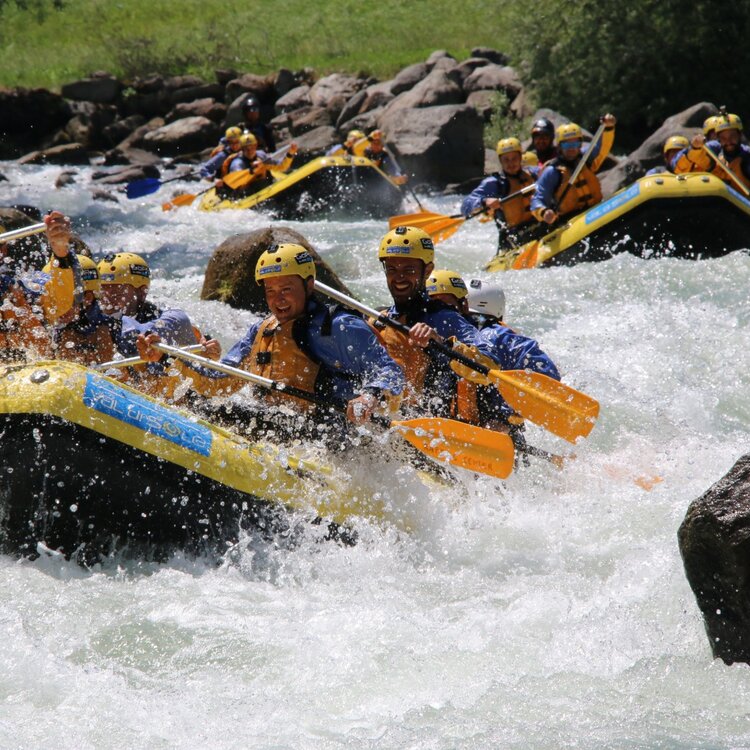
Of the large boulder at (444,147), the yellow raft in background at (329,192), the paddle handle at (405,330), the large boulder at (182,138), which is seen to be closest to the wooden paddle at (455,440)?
the paddle handle at (405,330)

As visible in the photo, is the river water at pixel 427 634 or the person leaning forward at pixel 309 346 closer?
the river water at pixel 427 634

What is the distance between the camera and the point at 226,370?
17.9 ft

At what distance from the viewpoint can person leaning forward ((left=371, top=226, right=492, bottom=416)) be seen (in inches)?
237

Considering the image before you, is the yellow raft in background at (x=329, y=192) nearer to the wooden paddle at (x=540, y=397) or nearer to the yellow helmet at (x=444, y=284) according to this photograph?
the yellow helmet at (x=444, y=284)

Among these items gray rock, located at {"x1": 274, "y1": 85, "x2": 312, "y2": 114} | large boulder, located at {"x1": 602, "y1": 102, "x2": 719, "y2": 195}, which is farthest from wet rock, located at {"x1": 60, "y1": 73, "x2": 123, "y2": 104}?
large boulder, located at {"x1": 602, "y1": 102, "x2": 719, "y2": 195}

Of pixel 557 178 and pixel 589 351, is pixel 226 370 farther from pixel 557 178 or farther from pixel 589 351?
pixel 557 178

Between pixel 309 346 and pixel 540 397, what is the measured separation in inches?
52.9

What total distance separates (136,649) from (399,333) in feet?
8.18

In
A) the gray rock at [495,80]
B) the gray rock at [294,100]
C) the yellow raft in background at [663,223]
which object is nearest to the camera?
the yellow raft in background at [663,223]

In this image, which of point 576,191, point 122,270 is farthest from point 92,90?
point 122,270

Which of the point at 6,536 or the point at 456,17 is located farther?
the point at 456,17

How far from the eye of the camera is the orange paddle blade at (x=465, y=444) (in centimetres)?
534

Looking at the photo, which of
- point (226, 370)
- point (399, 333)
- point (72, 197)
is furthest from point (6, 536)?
point (72, 197)

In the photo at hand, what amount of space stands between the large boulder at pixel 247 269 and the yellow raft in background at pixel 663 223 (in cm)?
294
